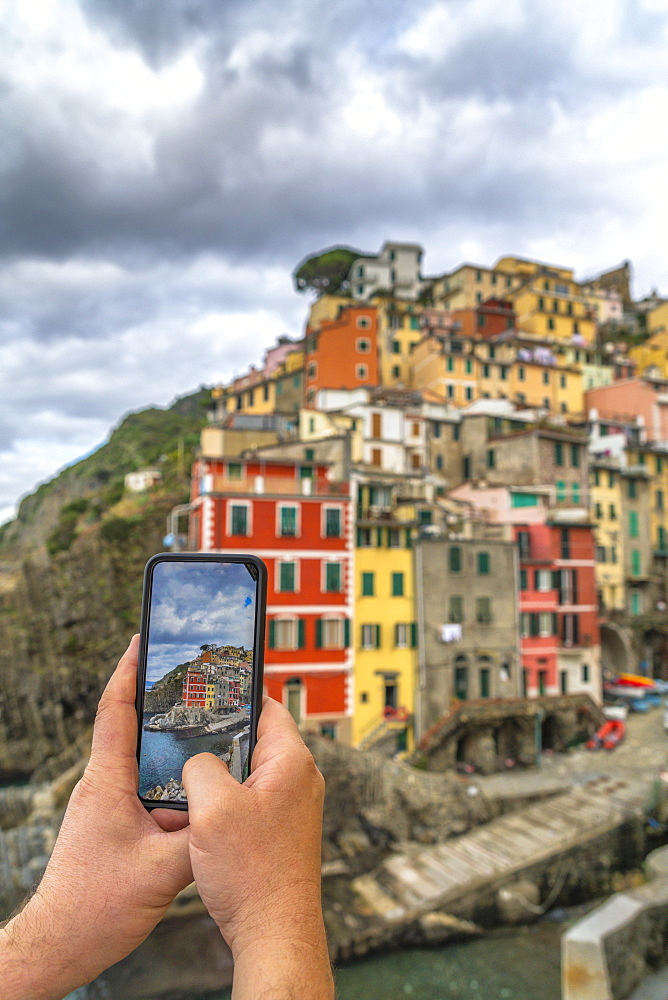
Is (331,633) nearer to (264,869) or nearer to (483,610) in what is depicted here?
(483,610)

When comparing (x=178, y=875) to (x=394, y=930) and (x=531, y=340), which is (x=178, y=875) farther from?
(x=531, y=340)

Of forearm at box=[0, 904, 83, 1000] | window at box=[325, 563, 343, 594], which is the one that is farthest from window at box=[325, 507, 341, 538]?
forearm at box=[0, 904, 83, 1000]

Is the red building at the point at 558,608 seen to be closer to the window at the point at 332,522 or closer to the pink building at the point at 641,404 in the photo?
the window at the point at 332,522

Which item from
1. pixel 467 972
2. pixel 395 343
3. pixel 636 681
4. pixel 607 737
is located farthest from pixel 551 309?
pixel 467 972

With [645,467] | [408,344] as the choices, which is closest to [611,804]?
[645,467]

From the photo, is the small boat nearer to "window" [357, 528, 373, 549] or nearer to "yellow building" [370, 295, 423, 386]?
"window" [357, 528, 373, 549]

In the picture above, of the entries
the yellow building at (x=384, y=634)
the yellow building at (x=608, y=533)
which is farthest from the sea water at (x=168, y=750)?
the yellow building at (x=608, y=533)

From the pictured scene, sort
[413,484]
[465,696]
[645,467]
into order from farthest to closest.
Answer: [645,467] < [413,484] < [465,696]
